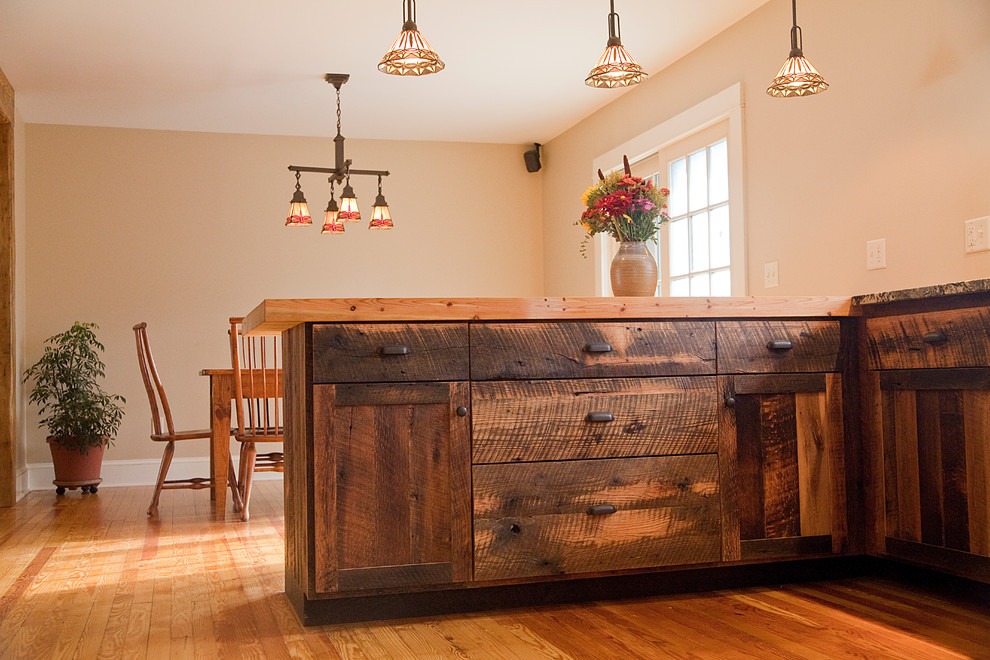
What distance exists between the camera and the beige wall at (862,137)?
3.24 meters

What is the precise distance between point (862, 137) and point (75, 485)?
4.70 metres

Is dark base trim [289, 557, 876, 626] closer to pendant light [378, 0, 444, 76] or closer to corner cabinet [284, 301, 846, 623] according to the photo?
corner cabinet [284, 301, 846, 623]

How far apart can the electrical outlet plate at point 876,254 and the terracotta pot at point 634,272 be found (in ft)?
3.59

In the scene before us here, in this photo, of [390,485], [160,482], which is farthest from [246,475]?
[390,485]

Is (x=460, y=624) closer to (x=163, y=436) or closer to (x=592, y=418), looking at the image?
(x=592, y=418)

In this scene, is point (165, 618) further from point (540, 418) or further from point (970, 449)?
point (970, 449)

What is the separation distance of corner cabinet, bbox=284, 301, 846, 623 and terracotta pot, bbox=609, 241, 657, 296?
30 cm

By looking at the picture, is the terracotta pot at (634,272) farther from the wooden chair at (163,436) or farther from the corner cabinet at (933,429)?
the wooden chair at (163,436)

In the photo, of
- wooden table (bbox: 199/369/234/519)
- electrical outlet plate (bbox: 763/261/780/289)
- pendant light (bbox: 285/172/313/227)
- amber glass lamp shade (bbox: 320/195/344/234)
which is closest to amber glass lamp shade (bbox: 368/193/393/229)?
amber glass lamp shade (bbox: 320/195/344/234)

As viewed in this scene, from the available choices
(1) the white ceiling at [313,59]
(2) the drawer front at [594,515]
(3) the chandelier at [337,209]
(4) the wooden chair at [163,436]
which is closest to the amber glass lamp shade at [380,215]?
(3) the chandelier at [337,209]

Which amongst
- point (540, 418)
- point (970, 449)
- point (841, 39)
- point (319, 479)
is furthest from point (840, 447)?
point (841, 39)

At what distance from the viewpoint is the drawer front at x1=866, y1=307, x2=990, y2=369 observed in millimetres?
2465

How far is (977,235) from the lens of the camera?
3166 millimetres

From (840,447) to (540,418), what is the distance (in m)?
0.93
